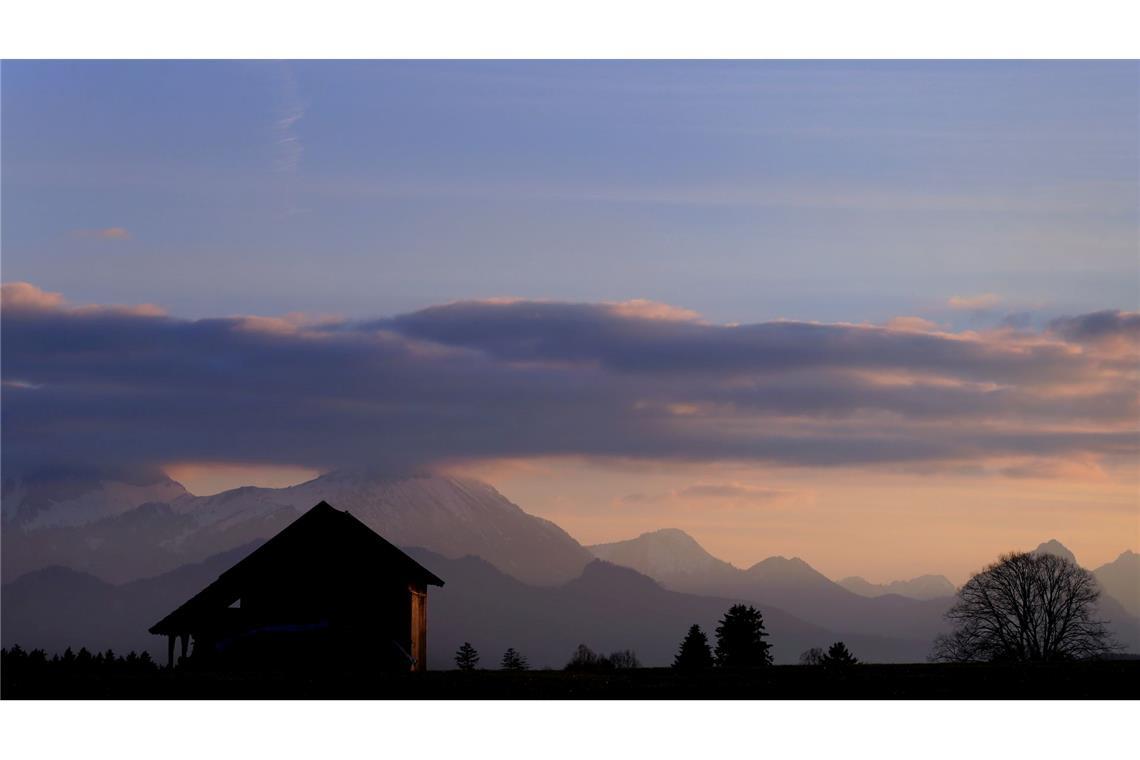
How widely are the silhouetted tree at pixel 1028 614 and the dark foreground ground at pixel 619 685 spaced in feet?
200

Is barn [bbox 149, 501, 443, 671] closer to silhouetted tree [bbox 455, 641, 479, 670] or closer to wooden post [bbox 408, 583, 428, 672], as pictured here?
wooden post [bbox 408, 583, 428, 672]

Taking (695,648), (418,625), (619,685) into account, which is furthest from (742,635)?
(619,685)

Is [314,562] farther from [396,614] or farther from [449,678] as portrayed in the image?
[449,678]

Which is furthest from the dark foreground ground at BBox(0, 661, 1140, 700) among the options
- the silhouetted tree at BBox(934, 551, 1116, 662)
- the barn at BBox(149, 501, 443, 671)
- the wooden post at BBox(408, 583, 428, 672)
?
the silhouetted tree at BBox(934, 551, 1116, 662)

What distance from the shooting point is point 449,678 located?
44.8 meters

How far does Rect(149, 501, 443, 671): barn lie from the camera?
191 feet

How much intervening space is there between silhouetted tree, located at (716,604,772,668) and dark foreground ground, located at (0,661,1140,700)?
66106mm

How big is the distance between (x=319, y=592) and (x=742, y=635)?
61.2 meters

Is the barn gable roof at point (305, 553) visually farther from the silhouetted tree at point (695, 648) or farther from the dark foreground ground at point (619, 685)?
the silhouetted tree at point (695, 648)

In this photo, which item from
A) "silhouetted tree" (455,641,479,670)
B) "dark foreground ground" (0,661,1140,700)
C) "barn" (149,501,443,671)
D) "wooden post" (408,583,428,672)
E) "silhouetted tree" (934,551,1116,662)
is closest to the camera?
"dark foreground ground" (0,661,1140,700)

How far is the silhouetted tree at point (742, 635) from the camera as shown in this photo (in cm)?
11188

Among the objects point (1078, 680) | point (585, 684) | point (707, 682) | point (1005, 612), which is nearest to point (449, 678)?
point (585, 684)

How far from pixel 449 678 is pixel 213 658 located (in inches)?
588

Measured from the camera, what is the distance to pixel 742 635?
4496 inches
